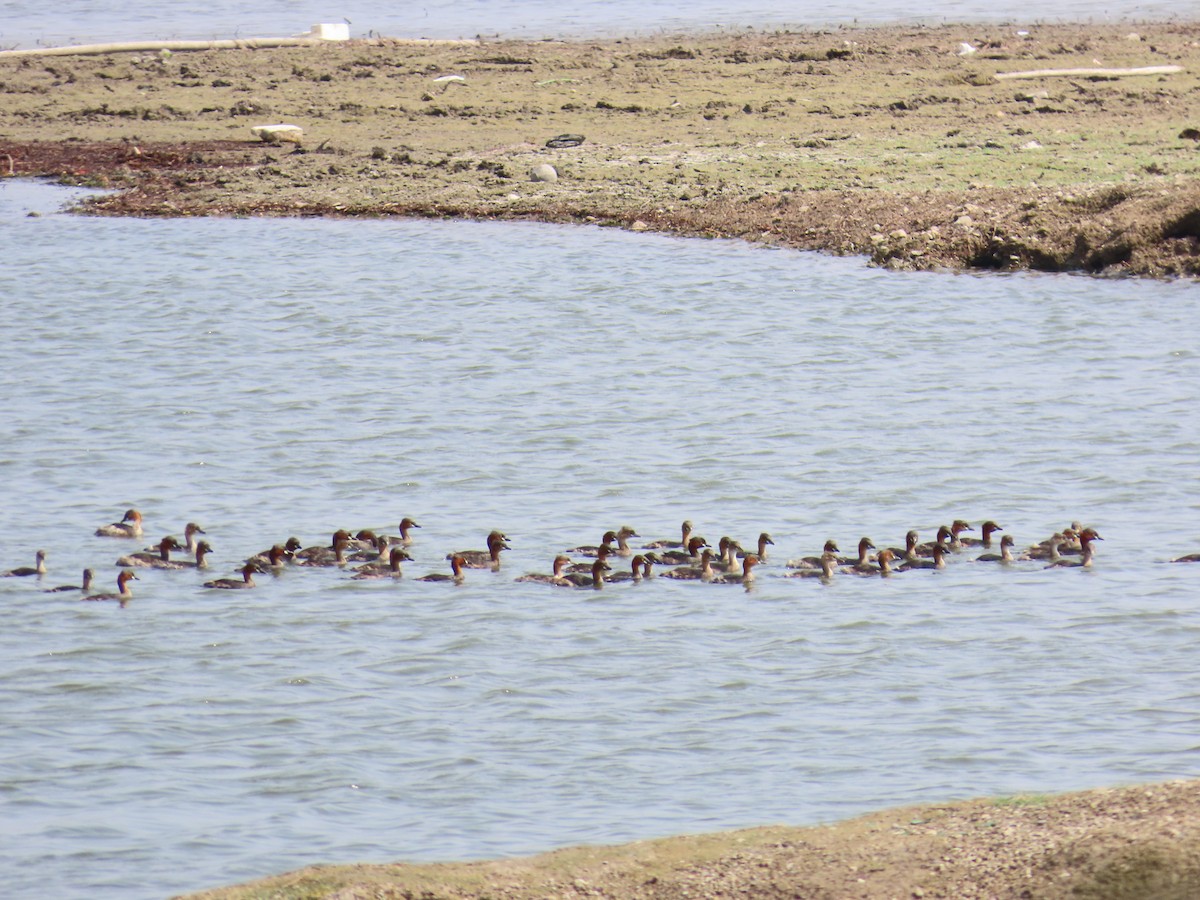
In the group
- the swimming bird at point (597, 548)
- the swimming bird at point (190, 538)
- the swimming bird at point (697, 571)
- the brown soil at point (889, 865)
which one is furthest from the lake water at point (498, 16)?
the brown soil at point (889, 865)

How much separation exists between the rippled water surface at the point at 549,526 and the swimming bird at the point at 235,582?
15 centimetres

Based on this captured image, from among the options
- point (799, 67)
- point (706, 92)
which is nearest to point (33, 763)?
point (706, 92)

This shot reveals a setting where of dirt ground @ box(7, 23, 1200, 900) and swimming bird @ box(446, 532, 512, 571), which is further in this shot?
dirt ground @ box(7, 23, 1200, 900)

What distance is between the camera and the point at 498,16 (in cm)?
5397

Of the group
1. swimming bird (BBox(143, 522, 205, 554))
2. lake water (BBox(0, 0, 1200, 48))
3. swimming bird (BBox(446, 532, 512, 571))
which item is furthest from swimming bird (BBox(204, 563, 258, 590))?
lake water (BBox(0, 0, 1200, 48))

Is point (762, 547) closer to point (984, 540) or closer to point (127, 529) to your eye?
point (984, 540)

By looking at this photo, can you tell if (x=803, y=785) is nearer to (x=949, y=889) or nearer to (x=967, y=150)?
(x=949, y=889)

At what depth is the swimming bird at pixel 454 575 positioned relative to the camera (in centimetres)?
1480

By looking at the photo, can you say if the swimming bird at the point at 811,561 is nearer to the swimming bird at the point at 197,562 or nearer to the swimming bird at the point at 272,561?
the swimming bird at the point at 272,561

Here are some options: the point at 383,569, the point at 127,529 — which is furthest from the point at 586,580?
the point at 127,529

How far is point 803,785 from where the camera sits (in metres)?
10.6

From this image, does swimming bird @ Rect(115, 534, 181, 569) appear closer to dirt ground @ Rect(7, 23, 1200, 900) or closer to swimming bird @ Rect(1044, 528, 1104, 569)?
swimming bird @ Rect(1044, 528, 1104, 569)

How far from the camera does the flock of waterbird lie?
14.7m

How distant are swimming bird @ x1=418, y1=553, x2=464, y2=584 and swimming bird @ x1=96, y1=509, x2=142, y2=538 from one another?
268 centimetres
